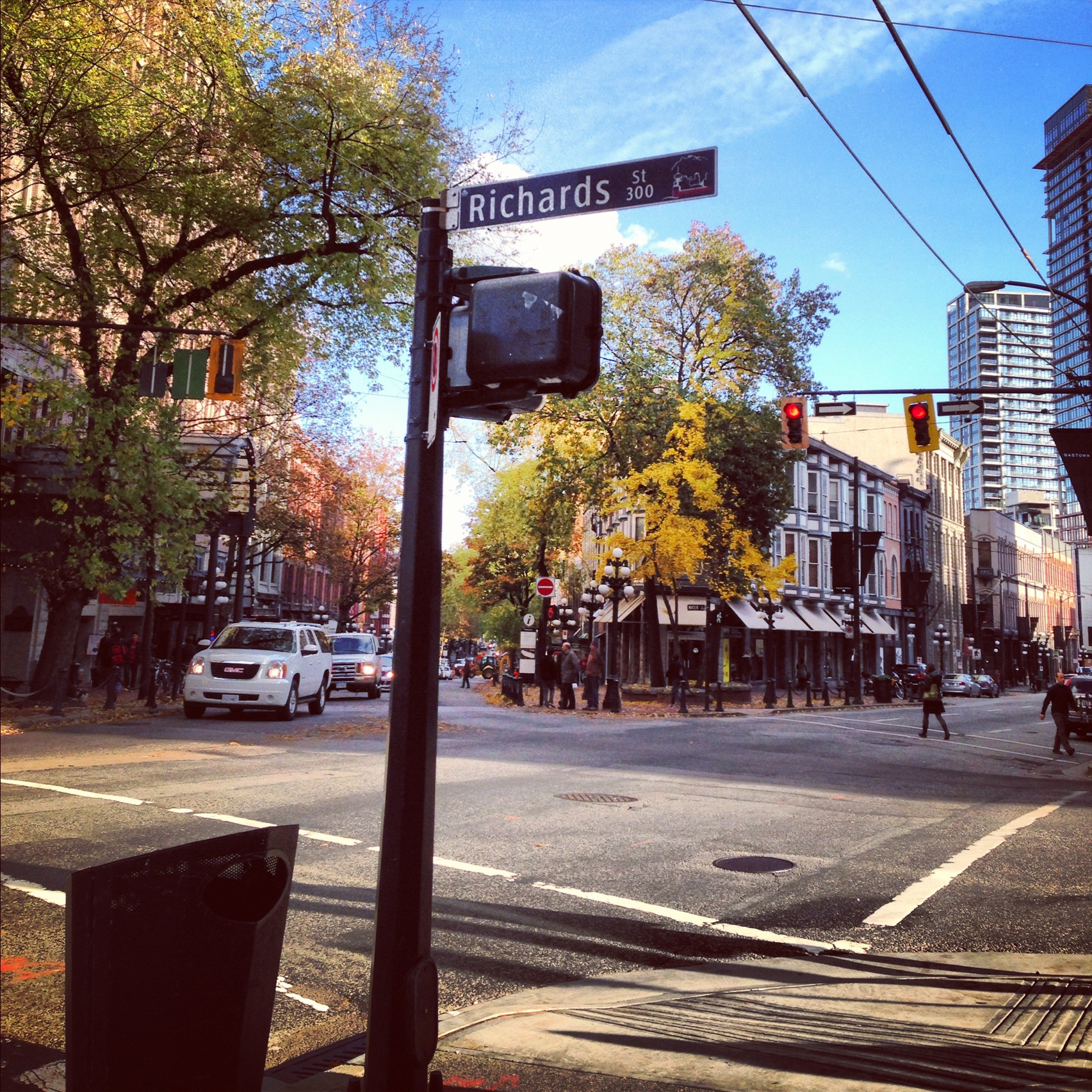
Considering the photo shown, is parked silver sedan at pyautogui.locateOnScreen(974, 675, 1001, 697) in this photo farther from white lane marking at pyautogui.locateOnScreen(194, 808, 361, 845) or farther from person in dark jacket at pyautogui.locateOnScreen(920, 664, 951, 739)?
white lane marking at pyautogui.locateOnScreen(194, 808, 361, 845)

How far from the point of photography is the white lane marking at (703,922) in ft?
18.4

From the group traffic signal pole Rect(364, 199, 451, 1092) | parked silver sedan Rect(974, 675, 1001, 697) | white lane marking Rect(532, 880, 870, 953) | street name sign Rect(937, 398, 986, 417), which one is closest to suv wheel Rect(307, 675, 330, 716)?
street name sign Rect(937, 398, 986, 417)

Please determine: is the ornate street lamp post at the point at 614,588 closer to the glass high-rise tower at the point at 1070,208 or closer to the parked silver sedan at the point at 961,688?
the glass high-rise tower at the point at 1070,208

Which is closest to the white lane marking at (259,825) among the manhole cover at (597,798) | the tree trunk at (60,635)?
the manhole cover at (597,798)

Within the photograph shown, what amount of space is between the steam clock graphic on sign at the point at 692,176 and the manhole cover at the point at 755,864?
519 centimetres

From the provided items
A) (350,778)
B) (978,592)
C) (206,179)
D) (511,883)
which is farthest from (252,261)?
(978,592)

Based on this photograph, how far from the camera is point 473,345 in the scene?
3457 mm

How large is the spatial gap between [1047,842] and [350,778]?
7.33m

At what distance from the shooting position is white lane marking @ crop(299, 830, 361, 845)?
25.8ft

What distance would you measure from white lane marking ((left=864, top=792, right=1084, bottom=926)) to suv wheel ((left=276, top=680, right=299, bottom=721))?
14108 millimetres

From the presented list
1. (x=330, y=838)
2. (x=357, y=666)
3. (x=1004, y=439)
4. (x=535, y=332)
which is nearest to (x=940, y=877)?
(x=330, y=838)

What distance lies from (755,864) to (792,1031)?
3621 millimetres

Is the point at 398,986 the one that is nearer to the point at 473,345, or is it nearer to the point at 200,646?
the point at 473,345

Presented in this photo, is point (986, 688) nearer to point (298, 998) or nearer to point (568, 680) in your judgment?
point (568, 680)
